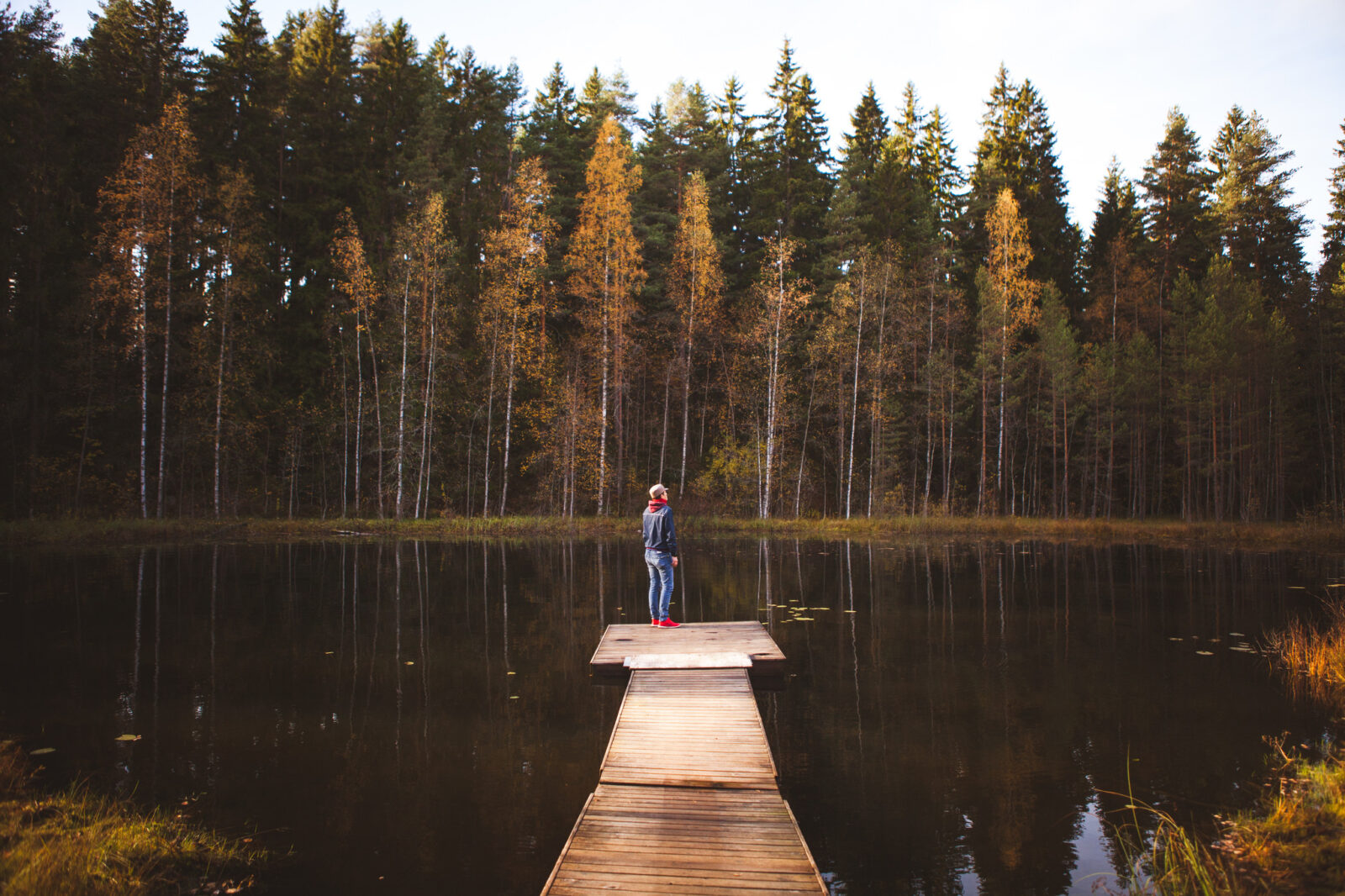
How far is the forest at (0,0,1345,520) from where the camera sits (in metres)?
25.4

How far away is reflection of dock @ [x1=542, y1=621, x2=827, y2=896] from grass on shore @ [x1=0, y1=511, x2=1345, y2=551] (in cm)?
1844

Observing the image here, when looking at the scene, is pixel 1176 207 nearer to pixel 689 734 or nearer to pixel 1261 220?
pixel 1261 220

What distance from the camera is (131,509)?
85.0 ft

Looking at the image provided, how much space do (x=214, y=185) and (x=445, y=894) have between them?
30.7m

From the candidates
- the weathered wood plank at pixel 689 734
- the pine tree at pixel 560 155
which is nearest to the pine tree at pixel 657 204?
the pine tree at pixel 560 155

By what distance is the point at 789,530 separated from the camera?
90.5 ft

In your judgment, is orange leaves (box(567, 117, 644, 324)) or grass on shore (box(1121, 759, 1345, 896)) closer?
grass on shore (box(1121, 759, 1345, 896))

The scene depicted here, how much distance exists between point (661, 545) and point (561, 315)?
22951 mm

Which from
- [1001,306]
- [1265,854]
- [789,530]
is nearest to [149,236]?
[789,530]

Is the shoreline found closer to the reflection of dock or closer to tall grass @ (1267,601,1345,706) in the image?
tall grass @ (1267,601,1345,706)

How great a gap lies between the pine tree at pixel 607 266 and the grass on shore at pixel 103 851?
23.2 metres

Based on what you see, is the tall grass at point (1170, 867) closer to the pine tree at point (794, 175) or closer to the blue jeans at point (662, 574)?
the blue jeans at point (662, 574)

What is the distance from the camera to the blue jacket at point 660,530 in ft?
34.8

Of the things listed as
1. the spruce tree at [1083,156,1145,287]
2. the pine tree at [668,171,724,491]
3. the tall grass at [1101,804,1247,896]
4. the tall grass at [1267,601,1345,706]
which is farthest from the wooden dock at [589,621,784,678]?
the spruce tree at [1083,156,1145,287]
